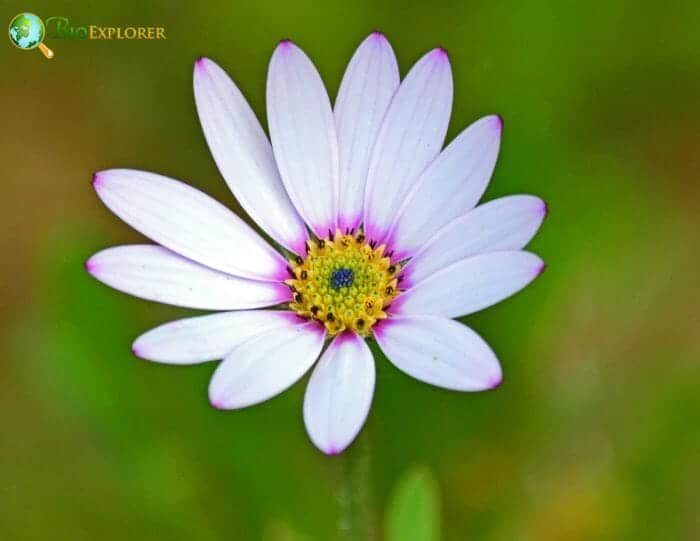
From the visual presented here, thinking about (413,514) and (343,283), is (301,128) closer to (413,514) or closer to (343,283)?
(343,283)

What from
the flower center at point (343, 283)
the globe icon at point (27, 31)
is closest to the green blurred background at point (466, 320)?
the globe icon at point (27, 31)

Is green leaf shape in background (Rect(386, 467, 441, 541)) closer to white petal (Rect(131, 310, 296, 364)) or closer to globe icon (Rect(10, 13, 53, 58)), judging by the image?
white petal (Rect(131, 310, 296, 364))

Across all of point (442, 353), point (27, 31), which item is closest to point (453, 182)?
point (442, 353)

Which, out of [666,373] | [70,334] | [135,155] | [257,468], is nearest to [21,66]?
[135,155]

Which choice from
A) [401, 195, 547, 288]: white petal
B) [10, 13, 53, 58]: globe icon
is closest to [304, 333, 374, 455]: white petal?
[401, 195, 547, 288]: white petal

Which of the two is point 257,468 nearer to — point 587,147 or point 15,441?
point 15,441
